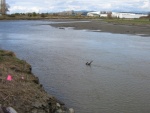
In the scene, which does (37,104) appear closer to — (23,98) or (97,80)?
(23,98)

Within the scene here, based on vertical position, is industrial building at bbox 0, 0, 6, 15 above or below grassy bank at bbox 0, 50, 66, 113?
above

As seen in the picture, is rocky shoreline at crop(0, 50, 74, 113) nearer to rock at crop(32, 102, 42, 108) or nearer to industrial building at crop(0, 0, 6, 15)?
rock at crop(32, 102, 42, 108)

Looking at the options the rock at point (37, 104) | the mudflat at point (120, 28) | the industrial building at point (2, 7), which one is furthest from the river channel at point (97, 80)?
the industrial building at point (2, 7)

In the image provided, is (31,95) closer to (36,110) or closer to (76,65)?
(36,110)

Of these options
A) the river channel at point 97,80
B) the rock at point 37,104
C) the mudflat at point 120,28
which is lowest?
the mudflat at point 120,28

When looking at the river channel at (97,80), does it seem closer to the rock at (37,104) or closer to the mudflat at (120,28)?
the rock at (37,104)

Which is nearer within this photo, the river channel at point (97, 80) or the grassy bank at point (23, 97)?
the grassy bank at point (23, 97)

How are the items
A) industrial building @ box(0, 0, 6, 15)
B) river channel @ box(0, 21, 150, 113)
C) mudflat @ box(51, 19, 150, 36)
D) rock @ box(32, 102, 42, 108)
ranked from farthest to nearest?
industrial building @ box(0, 0, 6, 15) < mudflat @ box(51, 19, 150, 36) < river channel @ box(0, 21, 150, 113) < rock @ box(32, 102, 42, 108)

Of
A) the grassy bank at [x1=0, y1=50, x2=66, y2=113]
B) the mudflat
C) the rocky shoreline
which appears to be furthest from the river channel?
the mudflat

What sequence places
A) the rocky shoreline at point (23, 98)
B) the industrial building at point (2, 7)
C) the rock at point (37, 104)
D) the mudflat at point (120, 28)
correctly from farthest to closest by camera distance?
the industrial building at point (2, 7), the mudflat at point (120, 28), the rock at point (37, 104), the rocky shoreline at point (23, 98)

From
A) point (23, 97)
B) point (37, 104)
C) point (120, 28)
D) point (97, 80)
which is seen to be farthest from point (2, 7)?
point (37, 104)

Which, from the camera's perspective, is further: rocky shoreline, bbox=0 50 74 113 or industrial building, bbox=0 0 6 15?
industrial building, bbox=0 0 6 15

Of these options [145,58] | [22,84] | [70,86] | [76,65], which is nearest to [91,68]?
[76,65]

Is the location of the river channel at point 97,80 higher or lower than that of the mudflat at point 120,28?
higher
